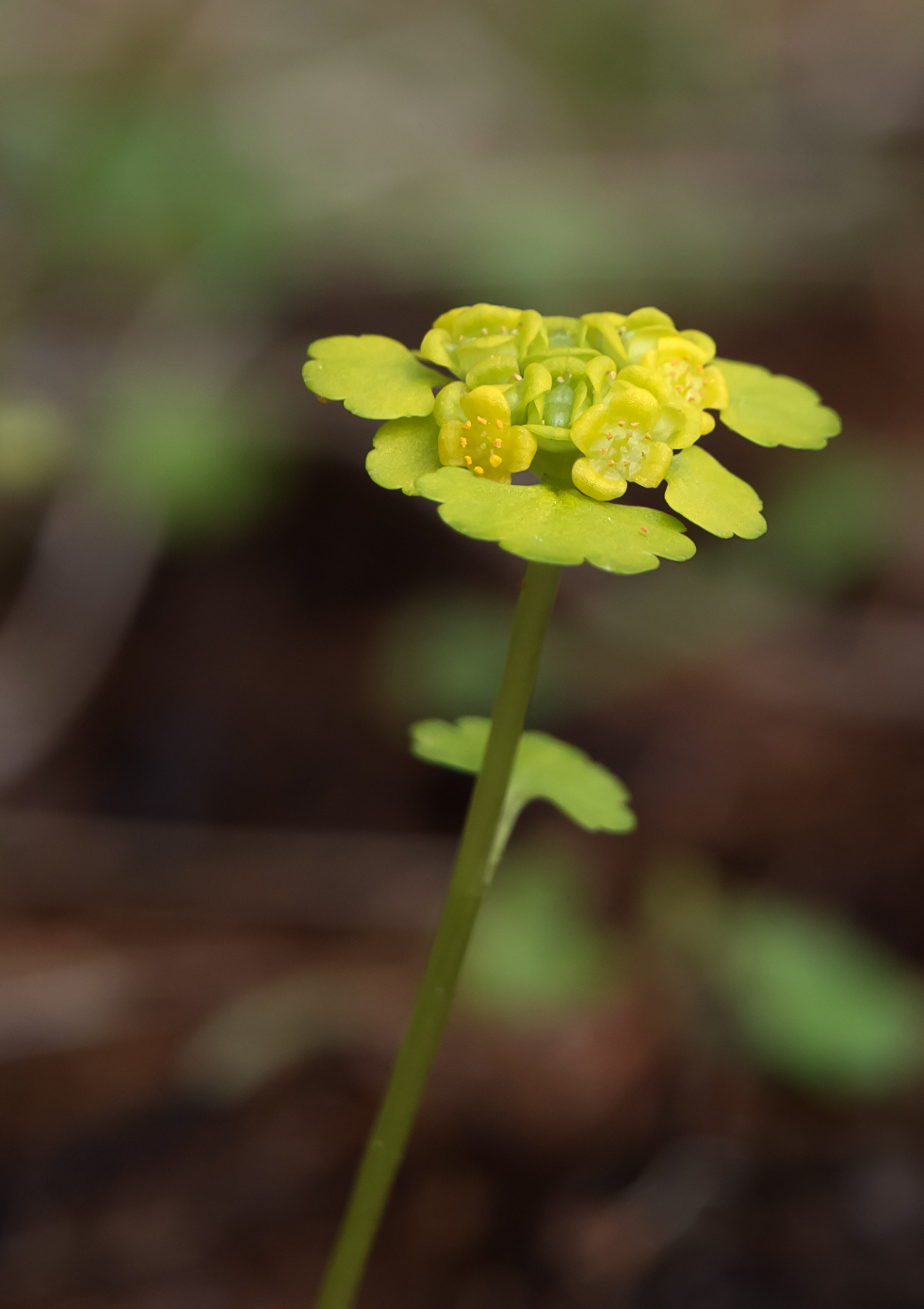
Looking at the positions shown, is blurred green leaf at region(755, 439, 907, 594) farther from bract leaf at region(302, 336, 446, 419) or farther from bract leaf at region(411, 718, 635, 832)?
bract leaf at region(302, 336, 446, 419)

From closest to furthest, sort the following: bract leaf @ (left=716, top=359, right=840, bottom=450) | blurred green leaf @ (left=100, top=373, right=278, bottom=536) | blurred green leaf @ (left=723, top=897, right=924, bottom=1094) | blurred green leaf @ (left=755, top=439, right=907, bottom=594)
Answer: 1. bract leaf @ (left=716, top=359, right=840, bottom=450)
2. blurred green leaf @ (left=723, top=897, right=924, bottom=1094)
3. blurred green leaf @ (left=100, top=373, right=278, bottom=536)
4. blurred green leaf @ (left=755, top=439, right=907, bottom=594)

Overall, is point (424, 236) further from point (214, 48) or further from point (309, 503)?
point (214, 48)

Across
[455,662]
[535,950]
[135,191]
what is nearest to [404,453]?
[535,950]

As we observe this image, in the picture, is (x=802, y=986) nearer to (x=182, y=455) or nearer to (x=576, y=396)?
(x=576, y=396)

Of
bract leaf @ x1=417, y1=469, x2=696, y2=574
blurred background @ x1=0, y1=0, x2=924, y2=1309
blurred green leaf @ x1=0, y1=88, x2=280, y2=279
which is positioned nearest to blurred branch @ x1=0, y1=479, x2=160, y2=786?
blurred background @ x1=0, y1=0, x2=924, y2=1309

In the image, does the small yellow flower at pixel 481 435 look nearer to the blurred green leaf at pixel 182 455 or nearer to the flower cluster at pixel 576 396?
the flower cluster at pixel 576 396

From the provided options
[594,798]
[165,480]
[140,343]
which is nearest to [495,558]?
[165,480]

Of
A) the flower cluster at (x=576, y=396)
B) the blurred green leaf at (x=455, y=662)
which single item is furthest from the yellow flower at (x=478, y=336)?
the blurred green leaf at (x=455, y=662)
